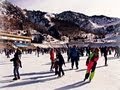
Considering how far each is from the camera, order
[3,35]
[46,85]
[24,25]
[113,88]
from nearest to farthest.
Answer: [113,88] < [46,85] < [3,35] < [24,25]

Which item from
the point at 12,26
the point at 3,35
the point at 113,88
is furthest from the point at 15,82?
the point at 12,26

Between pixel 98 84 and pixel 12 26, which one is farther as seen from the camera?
pixel 12 26

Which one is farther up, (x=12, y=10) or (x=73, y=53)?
(x=12, y=10)

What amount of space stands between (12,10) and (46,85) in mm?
183943

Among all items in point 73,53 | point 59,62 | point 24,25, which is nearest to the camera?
point 59,62

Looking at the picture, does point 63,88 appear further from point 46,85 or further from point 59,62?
point 59,62

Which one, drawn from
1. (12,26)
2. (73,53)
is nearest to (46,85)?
(73,53)

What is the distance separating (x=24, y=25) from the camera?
175 metres

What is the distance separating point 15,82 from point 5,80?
0.99 meters

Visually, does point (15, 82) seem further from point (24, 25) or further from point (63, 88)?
point (24, 25)

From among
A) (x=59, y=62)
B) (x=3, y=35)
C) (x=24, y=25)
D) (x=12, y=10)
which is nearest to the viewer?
(x=59, y=62)

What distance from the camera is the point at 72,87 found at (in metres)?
14.2

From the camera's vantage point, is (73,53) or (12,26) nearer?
(73,53)

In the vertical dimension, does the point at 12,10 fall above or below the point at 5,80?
above
